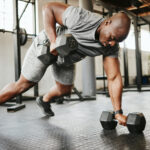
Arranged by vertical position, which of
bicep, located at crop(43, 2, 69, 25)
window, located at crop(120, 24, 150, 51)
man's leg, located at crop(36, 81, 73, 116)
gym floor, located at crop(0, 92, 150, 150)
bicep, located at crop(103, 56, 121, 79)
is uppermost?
window, located at crop(120, 24, 150, 51)

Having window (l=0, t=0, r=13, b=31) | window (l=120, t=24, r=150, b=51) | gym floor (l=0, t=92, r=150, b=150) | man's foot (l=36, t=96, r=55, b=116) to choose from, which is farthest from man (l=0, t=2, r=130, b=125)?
window (l=120, t=24, r=150, b=51)

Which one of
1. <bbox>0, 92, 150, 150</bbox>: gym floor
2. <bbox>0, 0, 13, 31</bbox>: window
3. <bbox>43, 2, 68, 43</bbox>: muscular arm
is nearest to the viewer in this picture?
<bbox>0, 92, 150, 150</bbox>: gym floor

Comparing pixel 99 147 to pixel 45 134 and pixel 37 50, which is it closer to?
pixel 45 134

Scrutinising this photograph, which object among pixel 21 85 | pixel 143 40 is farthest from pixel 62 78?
pixel 143 40

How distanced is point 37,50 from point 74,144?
30.2 inches

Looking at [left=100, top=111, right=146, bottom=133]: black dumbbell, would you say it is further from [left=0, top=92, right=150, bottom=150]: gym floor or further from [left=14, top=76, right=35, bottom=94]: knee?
[left=14, top=76, right=35, bottom=94]: knee

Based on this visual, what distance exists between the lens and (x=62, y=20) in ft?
5.04

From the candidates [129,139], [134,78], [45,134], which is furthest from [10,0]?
[134,78]

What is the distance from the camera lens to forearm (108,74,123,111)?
154 centimetres

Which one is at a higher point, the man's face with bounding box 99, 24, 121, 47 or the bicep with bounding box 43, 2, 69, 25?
the bicep with bounding box 43, 2, 69, 25

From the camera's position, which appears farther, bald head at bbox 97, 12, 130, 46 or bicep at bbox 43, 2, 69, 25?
bicep at bbox 43, 2, 69, 25

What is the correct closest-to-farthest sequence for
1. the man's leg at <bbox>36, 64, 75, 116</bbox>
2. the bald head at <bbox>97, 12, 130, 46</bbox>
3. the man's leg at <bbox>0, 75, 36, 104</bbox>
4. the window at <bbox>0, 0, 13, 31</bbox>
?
the bald head at <bbox>97, 12, 130, 46</bbox> → the man's leg at <bbox>0, 75, 36, 104</bbox> → the man's leg at <bbox>36, 64, 75, 116</bbox> → the window at <bbox>0, 0, 13, 31</bbox>

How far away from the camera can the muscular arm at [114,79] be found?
155 cm

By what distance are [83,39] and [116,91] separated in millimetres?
437
